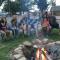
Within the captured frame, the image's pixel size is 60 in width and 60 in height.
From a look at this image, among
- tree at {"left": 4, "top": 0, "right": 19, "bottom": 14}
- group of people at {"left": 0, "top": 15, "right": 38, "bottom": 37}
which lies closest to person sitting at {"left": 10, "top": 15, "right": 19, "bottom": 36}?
group of people at {"left": 0, "top": 15, "right": 38, "bottom": 37}

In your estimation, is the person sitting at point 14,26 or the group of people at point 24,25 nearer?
the group of people at point 24,25

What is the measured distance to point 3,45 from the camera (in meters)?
3.85

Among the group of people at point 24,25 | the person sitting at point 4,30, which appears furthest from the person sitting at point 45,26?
the person sitting at point 4,30

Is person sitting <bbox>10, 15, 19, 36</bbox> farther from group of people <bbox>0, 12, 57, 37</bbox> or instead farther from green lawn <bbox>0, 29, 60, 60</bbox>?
green lawn <bbox>0, 29, 60, 60</bbox>

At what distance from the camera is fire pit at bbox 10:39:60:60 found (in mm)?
2905

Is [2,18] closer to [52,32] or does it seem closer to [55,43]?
[52,32]

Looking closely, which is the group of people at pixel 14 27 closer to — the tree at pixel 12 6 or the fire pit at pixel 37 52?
the tree at pixel 12 6

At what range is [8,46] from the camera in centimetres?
369

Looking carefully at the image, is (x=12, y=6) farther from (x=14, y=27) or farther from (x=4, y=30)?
(x=4, y=30)

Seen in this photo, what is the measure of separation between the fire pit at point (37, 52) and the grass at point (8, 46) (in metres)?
0.27

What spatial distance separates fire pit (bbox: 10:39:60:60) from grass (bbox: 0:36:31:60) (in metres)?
0.27

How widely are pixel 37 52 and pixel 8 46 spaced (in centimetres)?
86

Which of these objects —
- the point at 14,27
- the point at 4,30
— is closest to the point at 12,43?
the point at 14,27

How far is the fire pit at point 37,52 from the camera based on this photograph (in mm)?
2905
